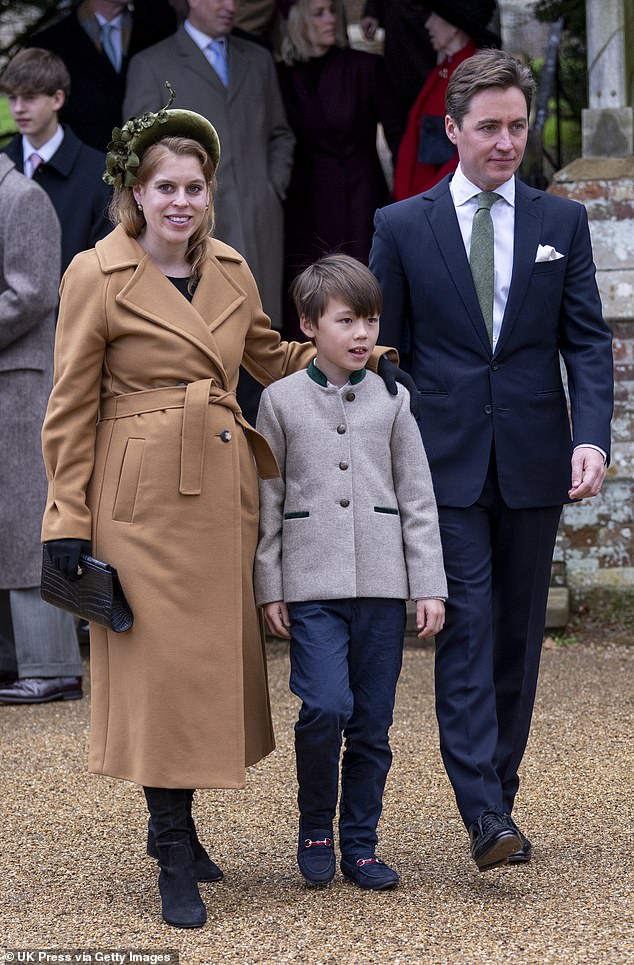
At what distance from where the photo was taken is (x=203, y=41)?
259 inches

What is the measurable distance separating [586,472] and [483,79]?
955mm

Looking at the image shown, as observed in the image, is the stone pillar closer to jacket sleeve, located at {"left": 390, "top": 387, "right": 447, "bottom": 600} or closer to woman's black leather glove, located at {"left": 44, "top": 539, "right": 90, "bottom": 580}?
jacket sleeve, located at {"left": 390, "top": 387, "right": 447, "bottom": 600}

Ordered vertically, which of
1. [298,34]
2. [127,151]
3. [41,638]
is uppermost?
Answer: [298,34]

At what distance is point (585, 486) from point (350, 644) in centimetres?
67

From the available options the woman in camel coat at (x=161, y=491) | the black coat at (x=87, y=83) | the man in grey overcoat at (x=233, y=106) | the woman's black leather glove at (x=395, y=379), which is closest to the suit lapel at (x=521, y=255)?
the woman's black leather glove at (x=395, y=379)

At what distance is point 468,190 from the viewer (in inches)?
154

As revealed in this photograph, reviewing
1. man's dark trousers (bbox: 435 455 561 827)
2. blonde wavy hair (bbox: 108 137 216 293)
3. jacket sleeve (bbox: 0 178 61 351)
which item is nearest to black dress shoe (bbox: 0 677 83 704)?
jacket sleeve (bbox: 0 178 61 351)

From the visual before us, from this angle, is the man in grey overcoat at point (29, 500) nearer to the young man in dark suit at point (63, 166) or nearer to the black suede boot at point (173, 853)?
the young man in dark suit at point (63, 166)

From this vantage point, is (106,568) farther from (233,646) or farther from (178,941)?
(178,941)

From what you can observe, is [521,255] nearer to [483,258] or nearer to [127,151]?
[483,258]

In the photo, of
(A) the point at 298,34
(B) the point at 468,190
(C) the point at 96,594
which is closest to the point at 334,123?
(A) the point at 298,34

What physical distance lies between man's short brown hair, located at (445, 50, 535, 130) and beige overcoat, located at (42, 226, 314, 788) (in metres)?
0.78

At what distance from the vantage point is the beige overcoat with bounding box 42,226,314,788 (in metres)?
3.57

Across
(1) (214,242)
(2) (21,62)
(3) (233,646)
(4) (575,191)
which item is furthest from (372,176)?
(3) (233,646)
